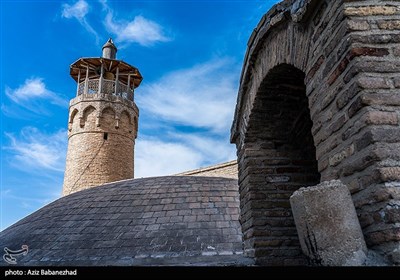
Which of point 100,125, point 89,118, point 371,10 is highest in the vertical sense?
point 89,118

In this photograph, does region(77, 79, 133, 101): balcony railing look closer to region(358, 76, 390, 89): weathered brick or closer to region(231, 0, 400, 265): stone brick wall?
region(231, 0, 400, 265): stone brick wall

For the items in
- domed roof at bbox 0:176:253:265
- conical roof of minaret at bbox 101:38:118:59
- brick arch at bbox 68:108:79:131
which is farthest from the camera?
conical roof of minaret at bbox 101:38:118:59

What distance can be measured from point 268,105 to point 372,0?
1.86 m

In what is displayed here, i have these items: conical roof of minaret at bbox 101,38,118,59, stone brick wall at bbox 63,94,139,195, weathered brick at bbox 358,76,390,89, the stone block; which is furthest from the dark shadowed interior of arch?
conical roof of minaret at bbox 101,38,118,59

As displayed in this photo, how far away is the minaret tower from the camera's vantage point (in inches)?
696

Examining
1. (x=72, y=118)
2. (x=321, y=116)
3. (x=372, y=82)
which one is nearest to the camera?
(x=372, y=82)

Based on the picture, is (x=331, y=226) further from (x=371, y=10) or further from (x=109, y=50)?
(x=109, y=50)

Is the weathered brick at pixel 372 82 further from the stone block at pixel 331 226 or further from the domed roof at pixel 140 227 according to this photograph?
the domed roof at pixel 140 227

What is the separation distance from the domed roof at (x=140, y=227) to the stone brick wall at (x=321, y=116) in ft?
6.52

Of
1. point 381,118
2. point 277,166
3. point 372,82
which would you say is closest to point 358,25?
point 372,82

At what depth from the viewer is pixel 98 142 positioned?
1808cm

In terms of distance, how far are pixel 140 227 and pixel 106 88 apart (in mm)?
14035

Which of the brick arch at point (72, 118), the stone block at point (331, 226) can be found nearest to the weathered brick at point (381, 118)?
the stone block at point (331, 226)

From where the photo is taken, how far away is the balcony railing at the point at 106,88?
763 inches
